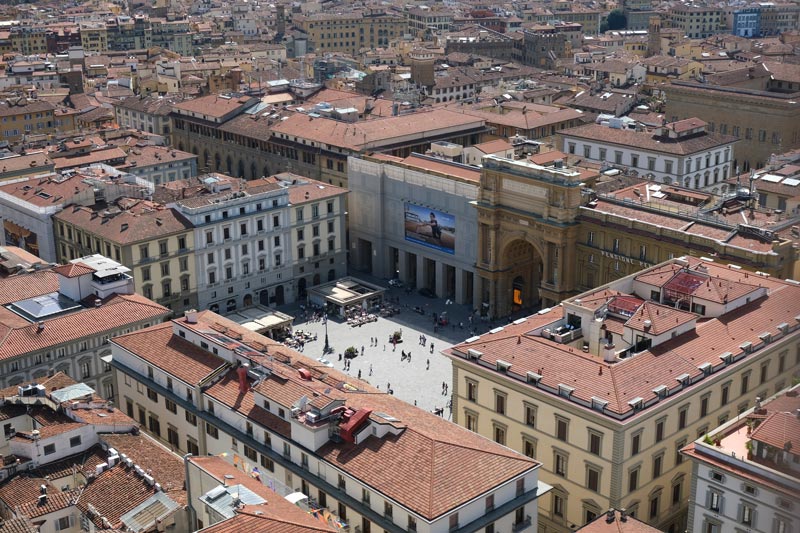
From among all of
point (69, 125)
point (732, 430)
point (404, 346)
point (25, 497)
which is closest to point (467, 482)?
point (732, 430)

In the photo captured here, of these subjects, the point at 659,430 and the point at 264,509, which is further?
the point at 659,430

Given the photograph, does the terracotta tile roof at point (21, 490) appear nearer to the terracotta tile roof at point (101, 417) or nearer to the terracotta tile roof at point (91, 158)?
the terracotta tile roof at point (101, 417)

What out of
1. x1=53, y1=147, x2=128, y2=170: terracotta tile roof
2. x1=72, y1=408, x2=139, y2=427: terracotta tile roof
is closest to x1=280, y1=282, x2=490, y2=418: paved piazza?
x1=72, y1=408, x2=139, y2=427: terracotta tile roof

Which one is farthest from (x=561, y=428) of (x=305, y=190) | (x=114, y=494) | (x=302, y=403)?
(x=305, y=190)

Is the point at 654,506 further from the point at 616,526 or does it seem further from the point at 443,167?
the point at 443,167

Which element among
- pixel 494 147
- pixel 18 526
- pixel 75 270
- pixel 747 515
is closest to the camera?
pixel 18 526

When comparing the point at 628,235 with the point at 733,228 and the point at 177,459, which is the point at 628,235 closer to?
the point at 733,228

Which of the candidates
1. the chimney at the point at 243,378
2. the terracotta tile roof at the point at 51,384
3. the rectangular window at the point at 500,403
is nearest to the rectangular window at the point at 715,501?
the rectangular window at the point at 500,403
